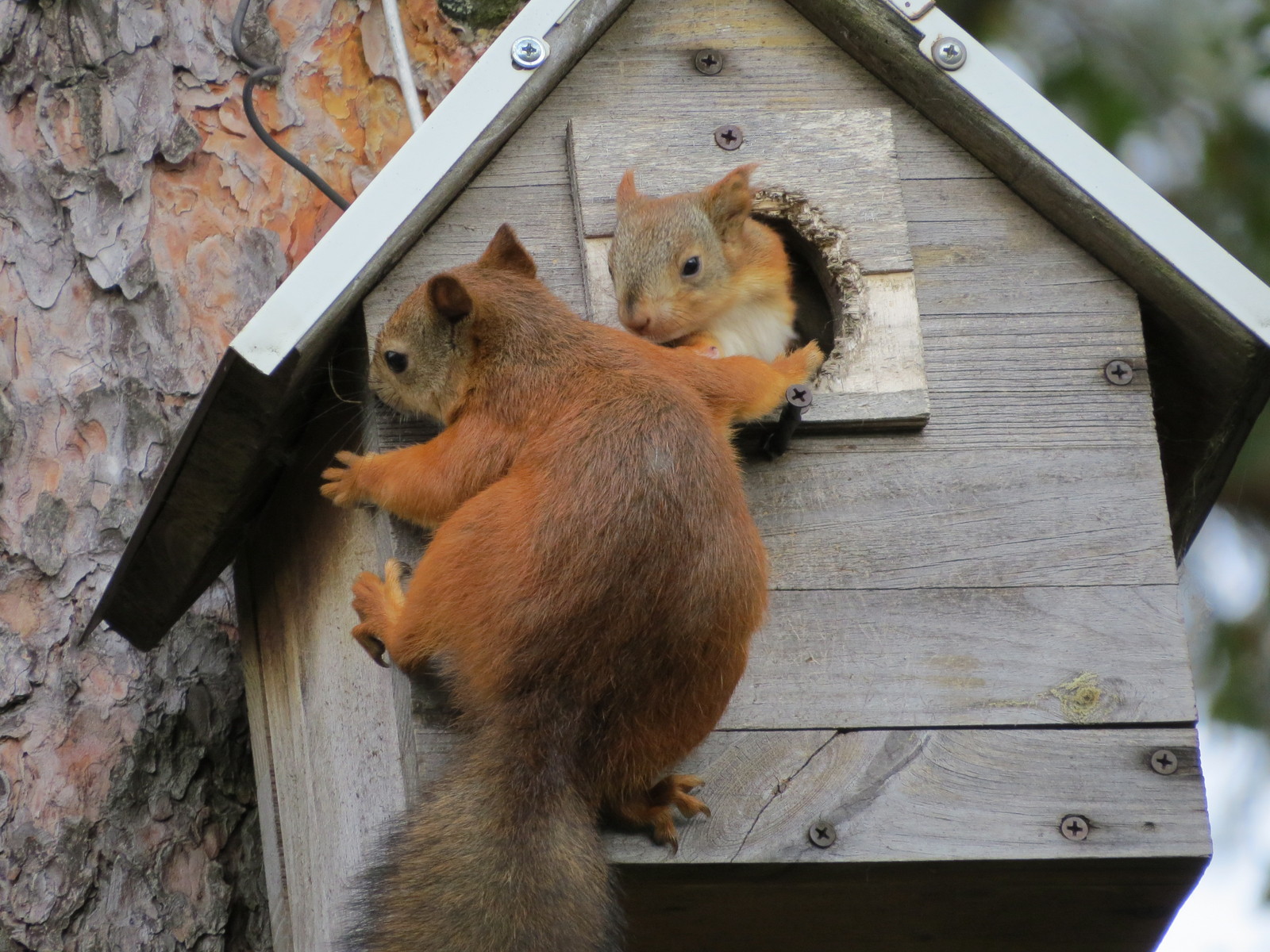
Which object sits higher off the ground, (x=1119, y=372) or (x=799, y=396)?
(x=799, y=396)

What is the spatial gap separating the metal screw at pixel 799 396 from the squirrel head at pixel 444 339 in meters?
0.43

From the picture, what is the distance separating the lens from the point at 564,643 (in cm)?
217

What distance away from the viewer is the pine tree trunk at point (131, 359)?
10.2 feet

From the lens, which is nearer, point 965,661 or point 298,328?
point 298,328

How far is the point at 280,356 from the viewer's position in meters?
2.38

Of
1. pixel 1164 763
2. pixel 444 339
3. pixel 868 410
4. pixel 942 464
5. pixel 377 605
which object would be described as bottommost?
pixel 1164 763

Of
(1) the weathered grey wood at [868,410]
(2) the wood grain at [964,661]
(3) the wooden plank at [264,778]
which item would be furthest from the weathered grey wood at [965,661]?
(3) the wooden plank at [264,778]

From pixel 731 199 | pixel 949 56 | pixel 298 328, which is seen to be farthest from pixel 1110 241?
pixel 298 328

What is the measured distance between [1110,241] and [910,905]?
1.24 metres

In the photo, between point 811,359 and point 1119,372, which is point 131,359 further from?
point 1119,372

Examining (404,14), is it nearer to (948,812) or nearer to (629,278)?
(629,278)

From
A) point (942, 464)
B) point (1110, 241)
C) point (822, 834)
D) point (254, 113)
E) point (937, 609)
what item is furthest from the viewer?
point (254, 113)

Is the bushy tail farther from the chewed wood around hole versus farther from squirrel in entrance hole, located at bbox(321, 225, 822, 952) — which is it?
the chewed wood around hole

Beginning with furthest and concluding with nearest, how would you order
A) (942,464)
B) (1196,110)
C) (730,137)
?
1. (1196,110)
2. (730,137)
3. (942,464)
